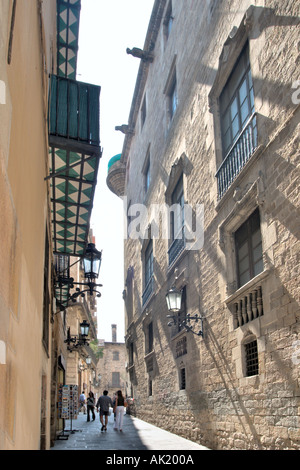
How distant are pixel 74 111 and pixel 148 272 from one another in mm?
12895

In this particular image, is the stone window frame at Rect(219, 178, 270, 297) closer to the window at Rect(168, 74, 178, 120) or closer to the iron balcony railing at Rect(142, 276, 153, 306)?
the window at Rect(168, 74, 178, 120)

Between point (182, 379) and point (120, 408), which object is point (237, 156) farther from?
point (120, 408)

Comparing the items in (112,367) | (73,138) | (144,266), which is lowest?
(112,367)

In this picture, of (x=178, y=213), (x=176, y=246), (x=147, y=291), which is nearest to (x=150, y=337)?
(x=147, y=291)

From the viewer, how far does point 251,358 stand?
782 centimetres

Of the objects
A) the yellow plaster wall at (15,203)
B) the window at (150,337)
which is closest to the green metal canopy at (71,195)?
the yellow plaster wall at (15,203)

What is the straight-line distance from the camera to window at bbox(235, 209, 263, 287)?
25.9 feet

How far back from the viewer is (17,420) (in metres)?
3.57

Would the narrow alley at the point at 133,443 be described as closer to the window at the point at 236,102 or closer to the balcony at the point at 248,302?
the balcony at the point at 248,302

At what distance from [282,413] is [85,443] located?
18.7ft

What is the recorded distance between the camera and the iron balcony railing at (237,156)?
807cm

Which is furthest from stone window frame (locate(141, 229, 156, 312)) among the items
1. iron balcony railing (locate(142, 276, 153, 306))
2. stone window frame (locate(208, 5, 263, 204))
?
stone window frame (locate(208, 5, 263, 204))

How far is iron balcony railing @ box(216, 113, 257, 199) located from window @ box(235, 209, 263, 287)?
963mm
